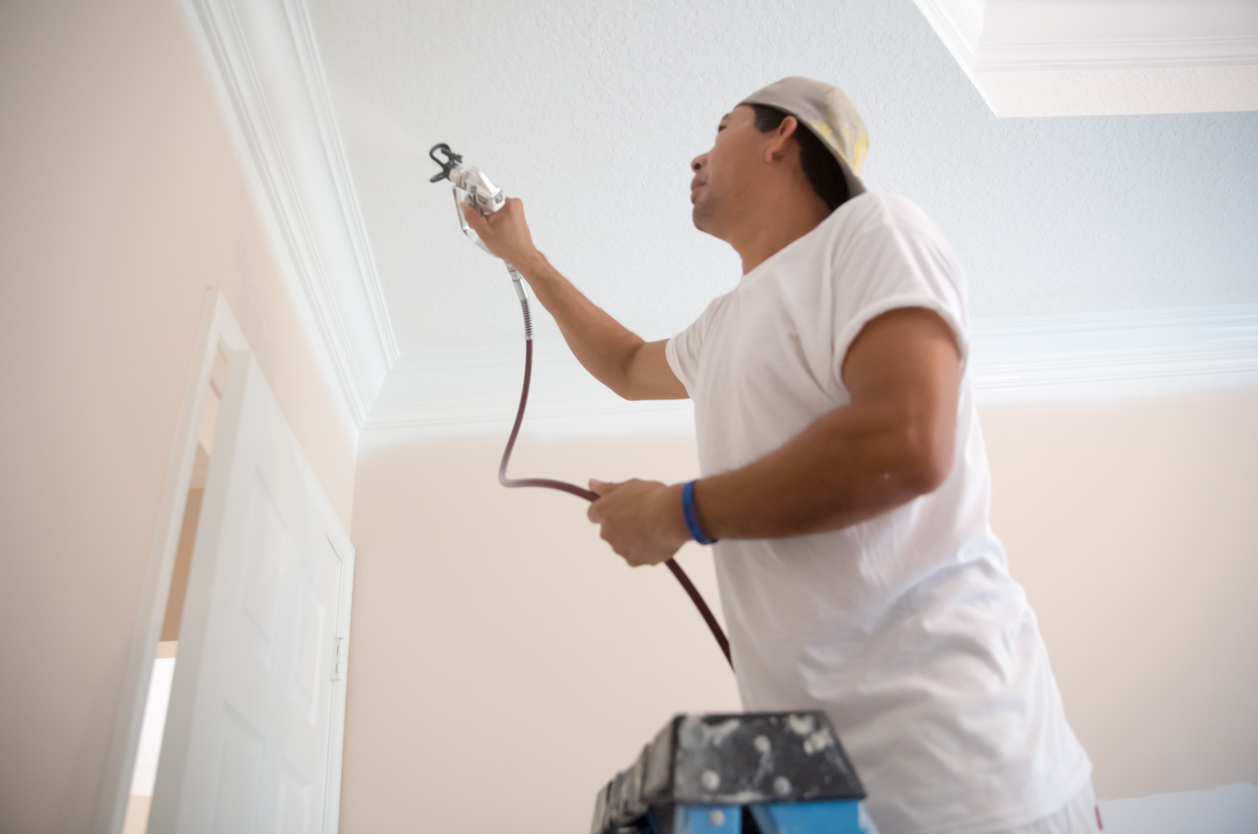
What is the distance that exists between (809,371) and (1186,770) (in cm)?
235

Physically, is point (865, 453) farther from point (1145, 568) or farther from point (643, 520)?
point (1145, 568)

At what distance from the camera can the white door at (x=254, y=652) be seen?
132 centimetres

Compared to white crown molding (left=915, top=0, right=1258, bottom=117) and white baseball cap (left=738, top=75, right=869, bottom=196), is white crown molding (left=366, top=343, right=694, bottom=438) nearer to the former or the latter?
white crown molding (left=915, top=0, right=1258, bottom=117)

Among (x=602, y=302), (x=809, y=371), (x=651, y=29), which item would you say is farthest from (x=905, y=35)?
(x=809, y=371)

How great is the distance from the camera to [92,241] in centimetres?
115

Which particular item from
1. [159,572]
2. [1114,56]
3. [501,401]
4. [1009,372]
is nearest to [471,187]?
[159,572]

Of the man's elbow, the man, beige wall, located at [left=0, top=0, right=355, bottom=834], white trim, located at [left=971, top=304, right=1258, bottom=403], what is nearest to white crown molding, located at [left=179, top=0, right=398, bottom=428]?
beige wall, located at [left=0, top=0, right=355, bottom=834]

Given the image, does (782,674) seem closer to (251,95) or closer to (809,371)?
(809,371)

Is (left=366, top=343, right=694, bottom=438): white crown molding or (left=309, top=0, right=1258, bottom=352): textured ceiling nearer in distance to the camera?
(left=309, top=0, right=1258, bottom=352): textured ceiling

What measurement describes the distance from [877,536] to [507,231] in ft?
3.40

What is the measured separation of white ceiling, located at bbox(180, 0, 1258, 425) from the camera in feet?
6.16

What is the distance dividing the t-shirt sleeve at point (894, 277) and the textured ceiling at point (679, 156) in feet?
3.85

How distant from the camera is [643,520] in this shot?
0.90 metres

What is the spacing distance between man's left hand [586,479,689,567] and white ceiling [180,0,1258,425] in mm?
1251
